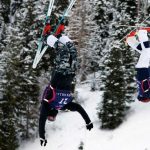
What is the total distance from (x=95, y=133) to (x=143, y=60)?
122 feet

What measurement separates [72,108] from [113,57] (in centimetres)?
3265

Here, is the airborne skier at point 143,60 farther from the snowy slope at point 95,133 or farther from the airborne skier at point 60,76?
the snowy slope at point 95,133

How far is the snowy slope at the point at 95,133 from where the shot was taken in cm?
4562

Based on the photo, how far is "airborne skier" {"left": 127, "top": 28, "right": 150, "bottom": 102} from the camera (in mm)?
11836

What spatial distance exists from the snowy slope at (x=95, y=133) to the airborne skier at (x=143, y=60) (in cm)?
3191

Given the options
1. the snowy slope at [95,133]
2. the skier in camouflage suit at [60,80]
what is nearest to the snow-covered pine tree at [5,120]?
the snowy slope at [95,133]

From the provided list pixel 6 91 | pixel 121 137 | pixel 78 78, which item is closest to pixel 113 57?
pixel 121 137

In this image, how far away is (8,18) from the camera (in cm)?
7362

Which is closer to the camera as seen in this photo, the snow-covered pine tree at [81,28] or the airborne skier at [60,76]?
the airborne skier at [60,76]

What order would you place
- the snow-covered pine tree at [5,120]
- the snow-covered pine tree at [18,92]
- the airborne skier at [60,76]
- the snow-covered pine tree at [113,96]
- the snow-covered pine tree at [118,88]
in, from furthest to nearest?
the snow-covered pine tree at [18,92]
the snow-covered pine tree at [5,120]
the snow-covered pine tree at [118,88]
the snow-covered pine tree at [113,96]
the airborne skier at [60,76]

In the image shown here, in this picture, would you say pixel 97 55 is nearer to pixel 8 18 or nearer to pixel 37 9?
pixel 37 9

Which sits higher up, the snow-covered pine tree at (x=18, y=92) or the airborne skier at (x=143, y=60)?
the snow-covered pine tree at (x=18, y=92)

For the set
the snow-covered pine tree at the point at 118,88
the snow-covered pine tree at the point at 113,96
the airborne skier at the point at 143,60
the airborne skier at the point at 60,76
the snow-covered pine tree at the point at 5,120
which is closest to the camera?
the airborne skier at the point at 60,76

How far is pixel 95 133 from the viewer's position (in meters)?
48.8
